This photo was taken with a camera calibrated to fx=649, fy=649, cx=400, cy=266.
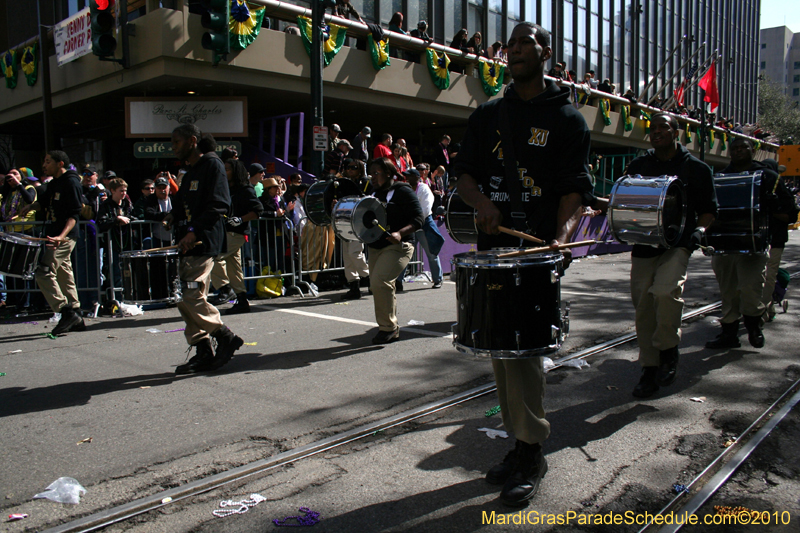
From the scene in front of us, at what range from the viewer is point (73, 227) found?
304 inches

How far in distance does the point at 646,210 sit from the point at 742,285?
266 centimetres

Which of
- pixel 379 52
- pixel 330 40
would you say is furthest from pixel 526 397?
pixel 379 52

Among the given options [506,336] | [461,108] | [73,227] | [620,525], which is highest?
[461,108]

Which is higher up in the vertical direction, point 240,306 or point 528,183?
point 528,183

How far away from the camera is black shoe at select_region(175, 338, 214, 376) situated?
579cm

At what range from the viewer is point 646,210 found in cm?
461

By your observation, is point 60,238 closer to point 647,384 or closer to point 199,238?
point 199,238

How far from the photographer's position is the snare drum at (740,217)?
6227 millimetres

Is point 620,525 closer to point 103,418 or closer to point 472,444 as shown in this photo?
point 472,444

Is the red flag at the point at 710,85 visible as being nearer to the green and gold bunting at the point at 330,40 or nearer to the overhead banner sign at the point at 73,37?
the green and gold bunting at the point at 330,40

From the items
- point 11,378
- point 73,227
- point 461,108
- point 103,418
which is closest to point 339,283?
point 73,227

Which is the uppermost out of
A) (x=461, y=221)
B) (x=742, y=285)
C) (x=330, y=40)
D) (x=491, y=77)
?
(x=491, y=77)

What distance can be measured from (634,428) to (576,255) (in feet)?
43.5

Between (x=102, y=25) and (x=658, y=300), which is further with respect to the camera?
(x=102, y=25)
